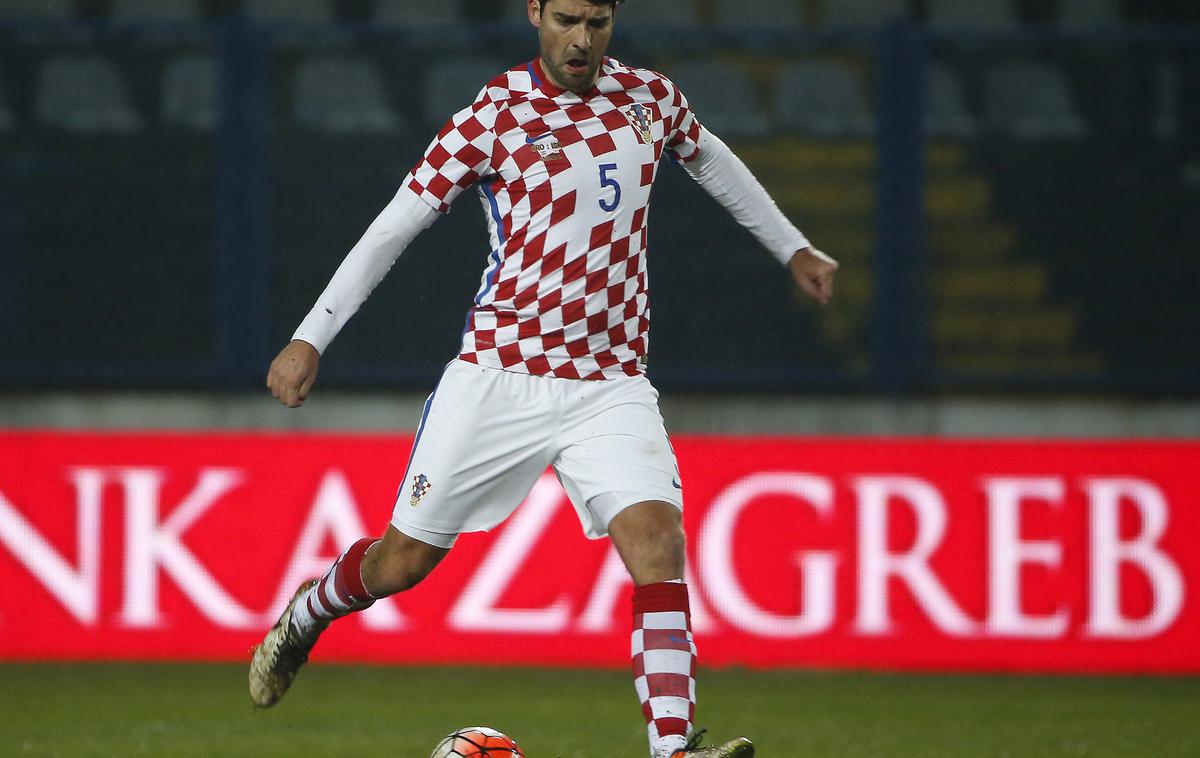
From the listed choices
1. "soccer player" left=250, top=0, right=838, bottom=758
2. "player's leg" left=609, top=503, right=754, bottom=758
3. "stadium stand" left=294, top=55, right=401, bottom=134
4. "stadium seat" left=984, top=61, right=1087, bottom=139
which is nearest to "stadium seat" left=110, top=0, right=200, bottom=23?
"stadium stand" left=294, top=55, right=401, bottom=134

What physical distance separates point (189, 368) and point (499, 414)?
132 inches

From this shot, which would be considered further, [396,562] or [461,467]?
[396,562]

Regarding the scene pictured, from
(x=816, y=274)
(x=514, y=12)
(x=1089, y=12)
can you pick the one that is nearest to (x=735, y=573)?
(x=816, y=274)

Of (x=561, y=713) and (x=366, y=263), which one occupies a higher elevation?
(x=366, y=263)

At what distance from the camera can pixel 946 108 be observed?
729 cm

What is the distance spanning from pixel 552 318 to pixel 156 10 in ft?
19.1

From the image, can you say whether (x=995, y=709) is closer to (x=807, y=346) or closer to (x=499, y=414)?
(x=807, y=346)

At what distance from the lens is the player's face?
13.6 ft

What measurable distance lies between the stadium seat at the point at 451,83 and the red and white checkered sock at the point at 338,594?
2917mm

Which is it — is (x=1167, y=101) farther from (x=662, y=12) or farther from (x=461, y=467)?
(x=461, y=467)

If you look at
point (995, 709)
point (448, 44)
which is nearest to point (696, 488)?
point (995, 709)

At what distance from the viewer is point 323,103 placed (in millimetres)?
7301

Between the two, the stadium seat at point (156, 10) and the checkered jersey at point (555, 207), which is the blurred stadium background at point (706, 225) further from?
the checkered jersey at point (555, 207)

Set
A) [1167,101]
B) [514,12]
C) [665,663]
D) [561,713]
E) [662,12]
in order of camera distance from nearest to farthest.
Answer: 1. [665,663]
2. [561,713]
3. [1167,101]
4. [514,12]
5. [662,12]
